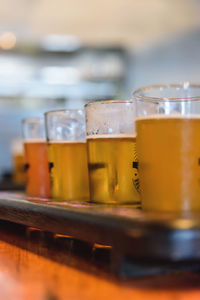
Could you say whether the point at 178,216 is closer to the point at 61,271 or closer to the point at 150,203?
the point at 150,203

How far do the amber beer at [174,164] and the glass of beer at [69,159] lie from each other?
37 centimetres

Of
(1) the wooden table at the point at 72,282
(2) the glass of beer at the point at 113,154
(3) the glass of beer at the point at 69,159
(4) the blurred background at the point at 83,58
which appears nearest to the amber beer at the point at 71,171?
(3) the glass of beer at the point at 69,159

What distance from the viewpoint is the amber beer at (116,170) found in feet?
3.36

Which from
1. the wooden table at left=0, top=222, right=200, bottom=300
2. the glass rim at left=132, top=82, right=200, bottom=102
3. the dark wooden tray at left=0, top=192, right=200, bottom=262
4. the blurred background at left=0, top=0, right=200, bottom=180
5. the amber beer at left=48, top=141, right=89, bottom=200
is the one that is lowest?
the wooden table at left=0, top=222, right=200, bottom=300

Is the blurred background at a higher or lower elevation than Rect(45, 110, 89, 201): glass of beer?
higher

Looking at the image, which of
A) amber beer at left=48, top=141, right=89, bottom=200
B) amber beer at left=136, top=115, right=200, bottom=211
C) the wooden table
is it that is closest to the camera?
the wooden table

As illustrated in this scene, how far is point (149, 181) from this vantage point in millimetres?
861

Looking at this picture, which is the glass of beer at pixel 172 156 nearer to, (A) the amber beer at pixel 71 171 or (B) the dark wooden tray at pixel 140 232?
(B) the dark wooden tray at pixel 140 232

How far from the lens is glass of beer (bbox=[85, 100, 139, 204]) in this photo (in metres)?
→ 1.03

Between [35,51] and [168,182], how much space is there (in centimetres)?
507

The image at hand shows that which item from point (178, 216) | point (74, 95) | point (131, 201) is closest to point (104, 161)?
point (131, 201)

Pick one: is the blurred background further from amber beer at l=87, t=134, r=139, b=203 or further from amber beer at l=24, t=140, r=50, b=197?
amber beer at l=87, t=134, r=139, b=203

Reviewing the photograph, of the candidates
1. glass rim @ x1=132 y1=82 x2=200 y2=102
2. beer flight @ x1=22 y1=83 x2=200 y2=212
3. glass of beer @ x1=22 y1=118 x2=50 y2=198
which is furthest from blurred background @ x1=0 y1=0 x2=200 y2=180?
glass rim @ x1=132 y1=82 x2=200 y2=102

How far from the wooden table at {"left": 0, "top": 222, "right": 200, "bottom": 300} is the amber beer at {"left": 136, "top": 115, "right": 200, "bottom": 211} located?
0.16 metres
